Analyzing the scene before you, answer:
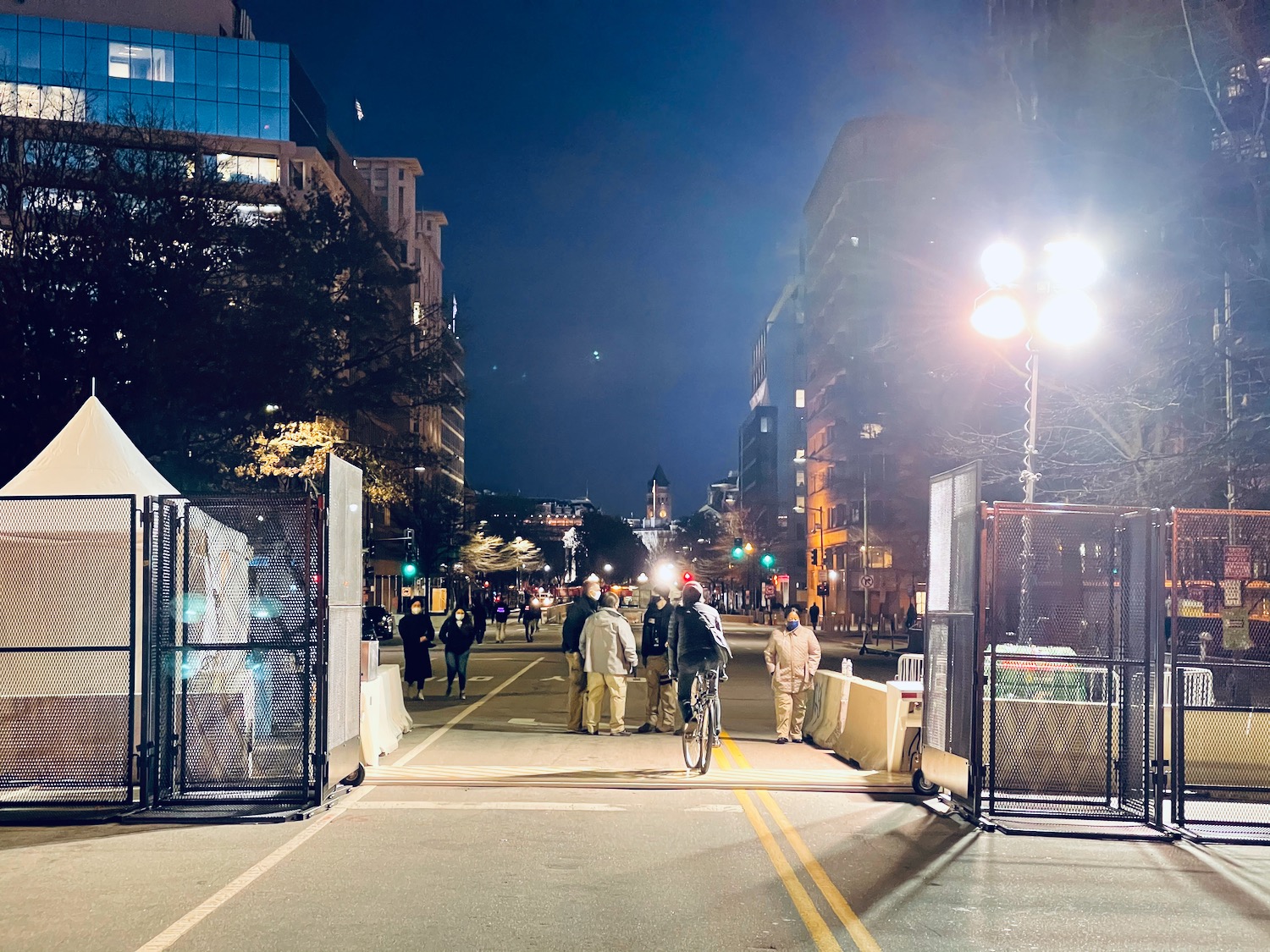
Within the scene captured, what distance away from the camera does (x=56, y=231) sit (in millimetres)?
28766

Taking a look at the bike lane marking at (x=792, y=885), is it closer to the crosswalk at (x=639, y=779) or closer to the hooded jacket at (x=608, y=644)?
the crosswalk at (x=639, y=779)

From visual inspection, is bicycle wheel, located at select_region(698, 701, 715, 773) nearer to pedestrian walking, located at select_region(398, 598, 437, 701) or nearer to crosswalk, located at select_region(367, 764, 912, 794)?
crosswalk, located at select_region(367, 764, 912, 794)

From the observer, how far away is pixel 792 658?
17.2 meters

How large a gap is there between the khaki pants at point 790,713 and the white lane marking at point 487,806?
610 cm

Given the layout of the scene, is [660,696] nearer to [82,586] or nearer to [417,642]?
[417,642]

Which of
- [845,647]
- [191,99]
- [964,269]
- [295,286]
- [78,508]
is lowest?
[845,647]

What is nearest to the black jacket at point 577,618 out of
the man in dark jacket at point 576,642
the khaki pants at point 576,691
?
the man in dark jacket at point 576,642

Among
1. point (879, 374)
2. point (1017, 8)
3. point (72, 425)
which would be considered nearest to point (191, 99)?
point (879, 374)

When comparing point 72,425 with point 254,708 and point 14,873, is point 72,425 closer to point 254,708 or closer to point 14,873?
point 254,708

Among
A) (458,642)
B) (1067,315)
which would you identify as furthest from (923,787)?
(458,642)

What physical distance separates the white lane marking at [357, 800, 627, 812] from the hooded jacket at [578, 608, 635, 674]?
18.8 feet

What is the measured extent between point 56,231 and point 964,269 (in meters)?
76.1

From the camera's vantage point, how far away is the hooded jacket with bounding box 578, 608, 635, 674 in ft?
57.7

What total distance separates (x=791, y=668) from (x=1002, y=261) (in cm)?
563
